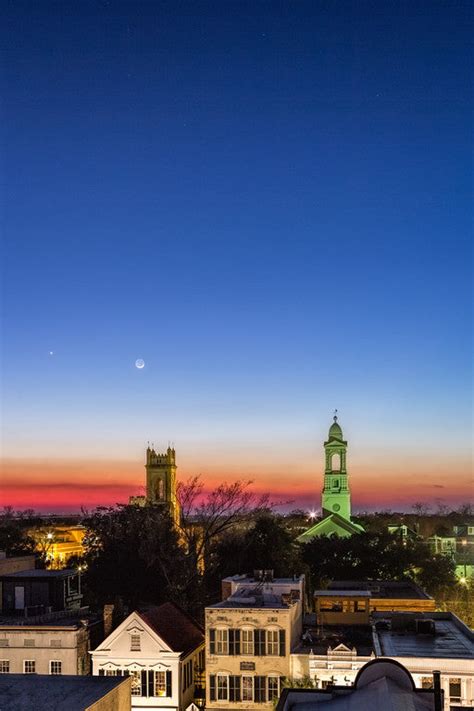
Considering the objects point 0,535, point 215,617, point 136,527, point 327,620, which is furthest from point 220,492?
point 0,535

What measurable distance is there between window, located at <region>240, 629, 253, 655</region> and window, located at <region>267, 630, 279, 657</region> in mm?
897

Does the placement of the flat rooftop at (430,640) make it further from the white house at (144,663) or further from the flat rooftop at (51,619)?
the flat rooftop at (51,619)

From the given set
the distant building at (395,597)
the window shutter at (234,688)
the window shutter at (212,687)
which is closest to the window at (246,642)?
the window shutter at (234,688)

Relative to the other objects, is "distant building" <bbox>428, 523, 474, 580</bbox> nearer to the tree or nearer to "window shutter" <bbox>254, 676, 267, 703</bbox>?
the tree

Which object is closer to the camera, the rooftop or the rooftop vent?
the rooftop vent

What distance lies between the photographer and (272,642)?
119ft

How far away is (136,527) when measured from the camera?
65.8 meters

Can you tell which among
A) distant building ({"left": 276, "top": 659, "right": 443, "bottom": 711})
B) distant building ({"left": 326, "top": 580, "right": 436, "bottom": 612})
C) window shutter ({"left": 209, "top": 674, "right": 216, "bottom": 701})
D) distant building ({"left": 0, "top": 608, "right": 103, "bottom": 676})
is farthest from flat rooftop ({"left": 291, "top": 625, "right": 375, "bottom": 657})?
distant building ({"left": 276, "top": 659, "right": 443, "bottom": 711})

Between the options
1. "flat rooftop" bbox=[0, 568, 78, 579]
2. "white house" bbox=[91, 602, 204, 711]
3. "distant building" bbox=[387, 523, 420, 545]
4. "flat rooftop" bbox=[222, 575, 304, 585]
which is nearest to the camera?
"white house" bbox=[91, 602, 204, 711]

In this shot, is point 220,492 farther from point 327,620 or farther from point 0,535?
point 0,535

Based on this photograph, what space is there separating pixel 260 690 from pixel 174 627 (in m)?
6.59

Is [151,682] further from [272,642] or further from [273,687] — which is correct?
[272,642]

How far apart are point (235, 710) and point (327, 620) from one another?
783cm

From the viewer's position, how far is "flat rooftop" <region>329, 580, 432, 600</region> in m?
50.3
